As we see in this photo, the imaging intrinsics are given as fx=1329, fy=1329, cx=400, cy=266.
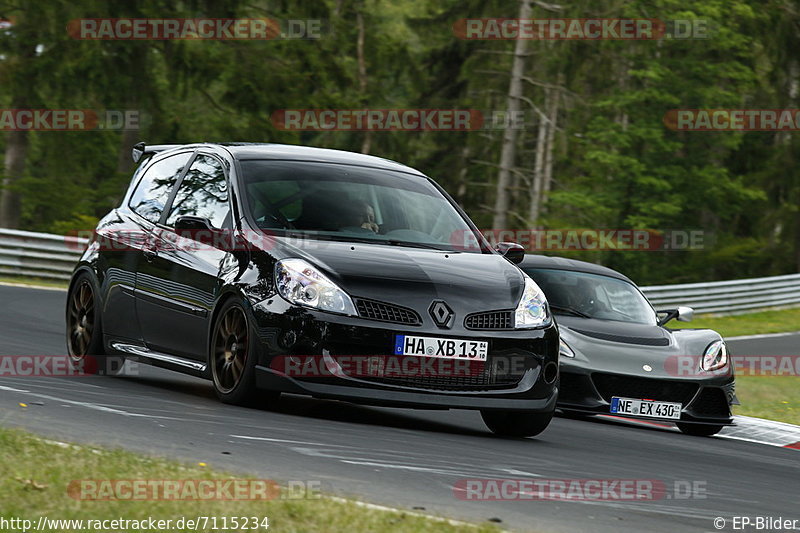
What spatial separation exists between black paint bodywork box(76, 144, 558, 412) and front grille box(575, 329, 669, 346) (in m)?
2.47

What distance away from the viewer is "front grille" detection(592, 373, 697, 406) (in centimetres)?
1114

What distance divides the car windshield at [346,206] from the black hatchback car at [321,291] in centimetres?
1

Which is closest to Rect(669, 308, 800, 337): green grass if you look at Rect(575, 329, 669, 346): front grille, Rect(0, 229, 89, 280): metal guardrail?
Rect(0, 229, 89, 280): metal guardrail

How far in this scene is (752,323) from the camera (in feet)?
103

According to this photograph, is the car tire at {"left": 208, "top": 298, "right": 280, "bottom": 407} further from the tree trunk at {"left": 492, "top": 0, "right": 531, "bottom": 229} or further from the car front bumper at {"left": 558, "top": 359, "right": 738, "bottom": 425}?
the tree trunk at {"left": 492, "top": 0, "right": 531, "bottom": 229}

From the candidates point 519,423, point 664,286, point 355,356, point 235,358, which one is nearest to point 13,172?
point 664,286

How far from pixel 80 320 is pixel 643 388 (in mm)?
4717

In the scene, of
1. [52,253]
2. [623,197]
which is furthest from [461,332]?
[623,197]

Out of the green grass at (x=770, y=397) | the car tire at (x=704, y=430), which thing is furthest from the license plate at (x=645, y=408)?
the green grass at (x=770, y=397)

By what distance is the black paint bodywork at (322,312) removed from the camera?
7875 mm

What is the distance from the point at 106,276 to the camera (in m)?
10.1

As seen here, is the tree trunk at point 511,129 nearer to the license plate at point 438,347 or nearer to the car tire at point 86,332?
the car tire at point 86,332

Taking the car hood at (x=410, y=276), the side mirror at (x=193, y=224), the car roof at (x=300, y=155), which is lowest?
the car hood at (x=410, y=276)

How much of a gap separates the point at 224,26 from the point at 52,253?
11981 mm
